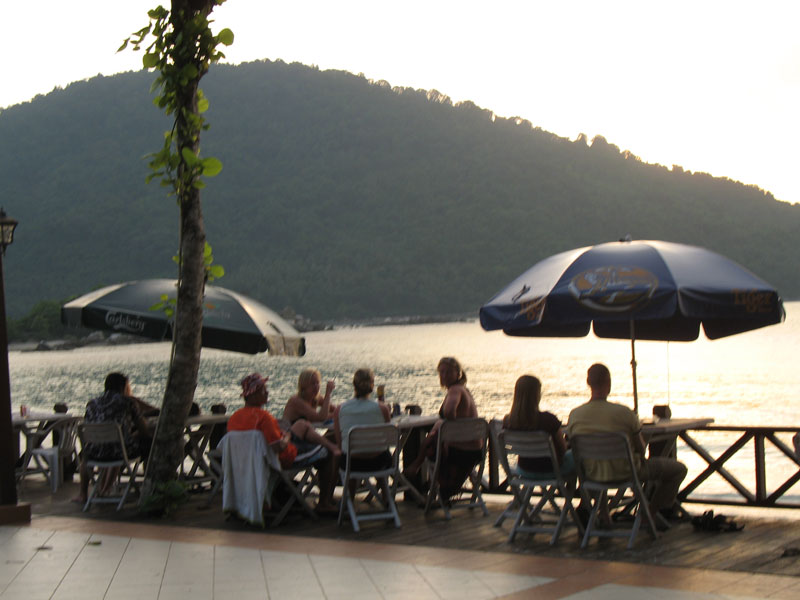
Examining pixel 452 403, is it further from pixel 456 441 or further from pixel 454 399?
pixel 456 441

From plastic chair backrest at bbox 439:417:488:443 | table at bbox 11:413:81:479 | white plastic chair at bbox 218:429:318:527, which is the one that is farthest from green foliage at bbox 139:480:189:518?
table at bbox 11:413:81:479

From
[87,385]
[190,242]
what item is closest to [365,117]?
[87,385]

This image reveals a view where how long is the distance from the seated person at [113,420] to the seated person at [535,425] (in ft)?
11.5

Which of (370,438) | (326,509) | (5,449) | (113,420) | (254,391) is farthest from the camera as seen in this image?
(113,420)

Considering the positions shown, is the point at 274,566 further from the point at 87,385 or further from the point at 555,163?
the point at 555,163

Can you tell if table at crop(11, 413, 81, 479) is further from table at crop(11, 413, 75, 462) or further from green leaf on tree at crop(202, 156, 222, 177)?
green leaf on tree at crop(202, 156, 222, 177)

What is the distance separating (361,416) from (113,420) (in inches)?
90.9

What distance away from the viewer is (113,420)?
8.30m

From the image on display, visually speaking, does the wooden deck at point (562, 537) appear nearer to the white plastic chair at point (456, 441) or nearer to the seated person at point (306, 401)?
the white plastic chair at point (456, 441)

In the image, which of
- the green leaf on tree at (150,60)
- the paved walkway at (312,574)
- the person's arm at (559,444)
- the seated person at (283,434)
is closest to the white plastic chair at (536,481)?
the person's arm at (559,444)

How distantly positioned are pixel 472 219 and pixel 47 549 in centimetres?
10038

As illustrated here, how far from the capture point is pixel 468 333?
11362 centimetres

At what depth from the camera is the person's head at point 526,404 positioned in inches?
261

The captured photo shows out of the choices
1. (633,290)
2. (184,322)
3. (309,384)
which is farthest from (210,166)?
(633,290)
